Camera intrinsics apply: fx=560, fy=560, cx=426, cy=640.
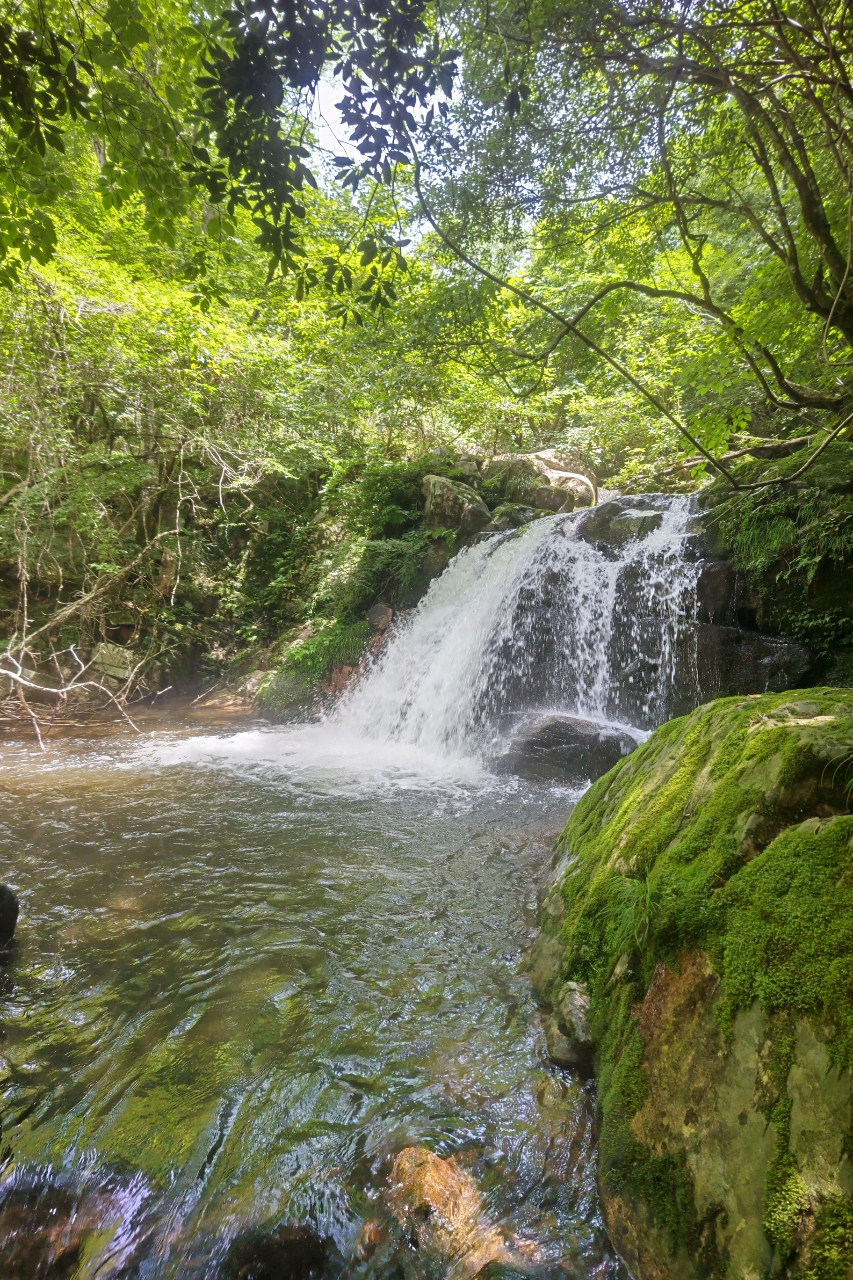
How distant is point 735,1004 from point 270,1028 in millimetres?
2060

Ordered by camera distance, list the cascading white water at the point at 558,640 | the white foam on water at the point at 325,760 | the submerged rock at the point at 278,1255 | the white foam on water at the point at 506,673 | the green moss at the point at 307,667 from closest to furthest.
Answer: the submerged rock at the point at 278,1255, the white foam on water at the point at 325,760, the white foam on water at the point at 506,673, the cascading white water at the point at 558,640, the green moss at the point at 307,667

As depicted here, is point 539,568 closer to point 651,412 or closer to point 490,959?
point 651,412

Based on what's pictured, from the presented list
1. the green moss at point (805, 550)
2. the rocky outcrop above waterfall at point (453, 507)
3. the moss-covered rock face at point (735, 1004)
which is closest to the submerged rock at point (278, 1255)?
the moss-covered rock face at point (735, 1004)

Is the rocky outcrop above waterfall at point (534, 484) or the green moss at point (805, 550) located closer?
the green moss at point (805, 550)

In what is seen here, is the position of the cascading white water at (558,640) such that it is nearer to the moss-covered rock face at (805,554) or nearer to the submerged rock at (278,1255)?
the moss-covered rock face at (805,554)

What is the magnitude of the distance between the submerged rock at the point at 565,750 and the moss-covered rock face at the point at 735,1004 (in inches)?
152

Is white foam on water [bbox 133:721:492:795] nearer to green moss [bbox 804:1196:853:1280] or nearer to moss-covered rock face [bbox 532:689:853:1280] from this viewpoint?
moss-covered rock face [bbox 532:689:853:1280]

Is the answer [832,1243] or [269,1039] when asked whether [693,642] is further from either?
[832,1243]

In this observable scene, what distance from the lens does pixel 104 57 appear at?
258cm

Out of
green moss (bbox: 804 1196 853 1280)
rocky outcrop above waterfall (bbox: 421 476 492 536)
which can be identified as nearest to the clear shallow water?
green moss (bbox: 804 1196 853 1280)

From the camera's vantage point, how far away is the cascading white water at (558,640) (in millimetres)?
7406

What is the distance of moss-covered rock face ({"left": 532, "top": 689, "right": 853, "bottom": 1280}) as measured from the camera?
132cm

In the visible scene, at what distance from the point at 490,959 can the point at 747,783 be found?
1832 mm

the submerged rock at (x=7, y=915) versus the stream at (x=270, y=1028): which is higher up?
the submerged rock at (x=7, y=915)
